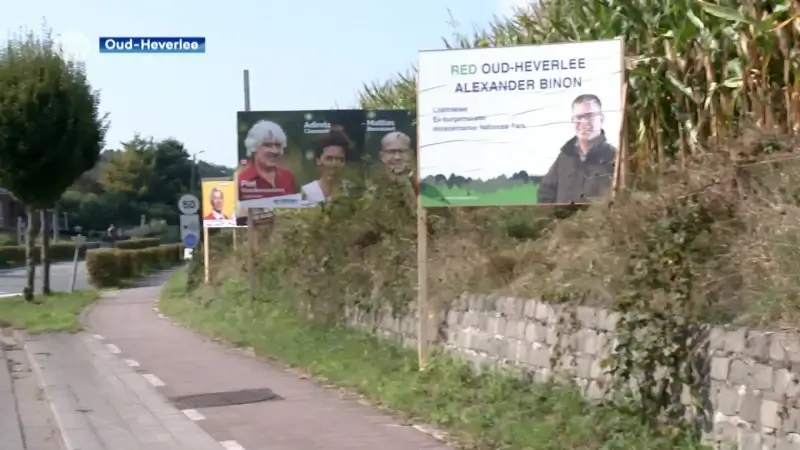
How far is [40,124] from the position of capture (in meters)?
27.2

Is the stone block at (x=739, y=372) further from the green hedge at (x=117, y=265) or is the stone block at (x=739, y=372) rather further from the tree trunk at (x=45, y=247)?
the green hedge at (x=117, y=265)

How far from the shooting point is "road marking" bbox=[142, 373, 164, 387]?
1310cm

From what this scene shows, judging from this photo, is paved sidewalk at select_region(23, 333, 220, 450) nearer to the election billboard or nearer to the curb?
the curb

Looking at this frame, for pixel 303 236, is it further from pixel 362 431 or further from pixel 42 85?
pixel 42 85

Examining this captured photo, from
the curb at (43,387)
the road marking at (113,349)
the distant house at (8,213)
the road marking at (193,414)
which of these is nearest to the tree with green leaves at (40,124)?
the curb at (43,387)

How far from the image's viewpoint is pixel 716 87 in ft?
33.8

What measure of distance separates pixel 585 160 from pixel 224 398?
449 centimetres

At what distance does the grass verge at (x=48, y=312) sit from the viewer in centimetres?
2178

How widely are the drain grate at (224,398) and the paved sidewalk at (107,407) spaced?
198 mm

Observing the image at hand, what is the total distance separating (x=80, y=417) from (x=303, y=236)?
6.86m

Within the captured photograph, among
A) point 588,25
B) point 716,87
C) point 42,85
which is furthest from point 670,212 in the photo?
point 42,85

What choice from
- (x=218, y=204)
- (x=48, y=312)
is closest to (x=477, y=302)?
(x=48, y=312)

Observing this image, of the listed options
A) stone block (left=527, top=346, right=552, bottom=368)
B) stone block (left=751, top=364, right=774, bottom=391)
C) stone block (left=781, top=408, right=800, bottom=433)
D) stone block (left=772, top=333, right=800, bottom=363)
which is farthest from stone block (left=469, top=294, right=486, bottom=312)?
stone block (left=781, top=408, right=800, bottom=433)

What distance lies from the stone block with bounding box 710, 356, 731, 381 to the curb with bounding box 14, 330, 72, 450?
17.0ft
